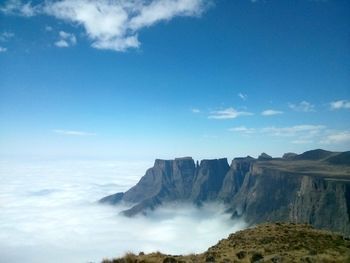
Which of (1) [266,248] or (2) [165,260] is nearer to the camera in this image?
(2) [165,260]

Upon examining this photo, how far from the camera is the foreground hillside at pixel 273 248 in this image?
85.5 ft

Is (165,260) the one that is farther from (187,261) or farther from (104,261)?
(104,261)

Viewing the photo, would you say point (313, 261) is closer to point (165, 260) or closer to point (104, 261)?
point (165, 260)

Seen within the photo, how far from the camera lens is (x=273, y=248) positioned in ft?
108

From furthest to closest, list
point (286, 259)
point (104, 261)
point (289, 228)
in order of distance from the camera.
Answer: point (289, 228) < point (286, 259) < point (104, 261)

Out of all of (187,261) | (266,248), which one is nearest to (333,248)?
(266,248)

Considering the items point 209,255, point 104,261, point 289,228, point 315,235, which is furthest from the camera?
point 289,228

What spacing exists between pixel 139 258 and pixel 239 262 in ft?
25.0

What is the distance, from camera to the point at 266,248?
32.8 metres

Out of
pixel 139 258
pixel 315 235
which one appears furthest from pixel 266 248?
pixel 139 258

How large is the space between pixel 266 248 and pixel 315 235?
8.52m

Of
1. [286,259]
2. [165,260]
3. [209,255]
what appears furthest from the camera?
[209,255]

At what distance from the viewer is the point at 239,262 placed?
1048 inches

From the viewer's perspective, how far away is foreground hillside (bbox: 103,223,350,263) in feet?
85.5
